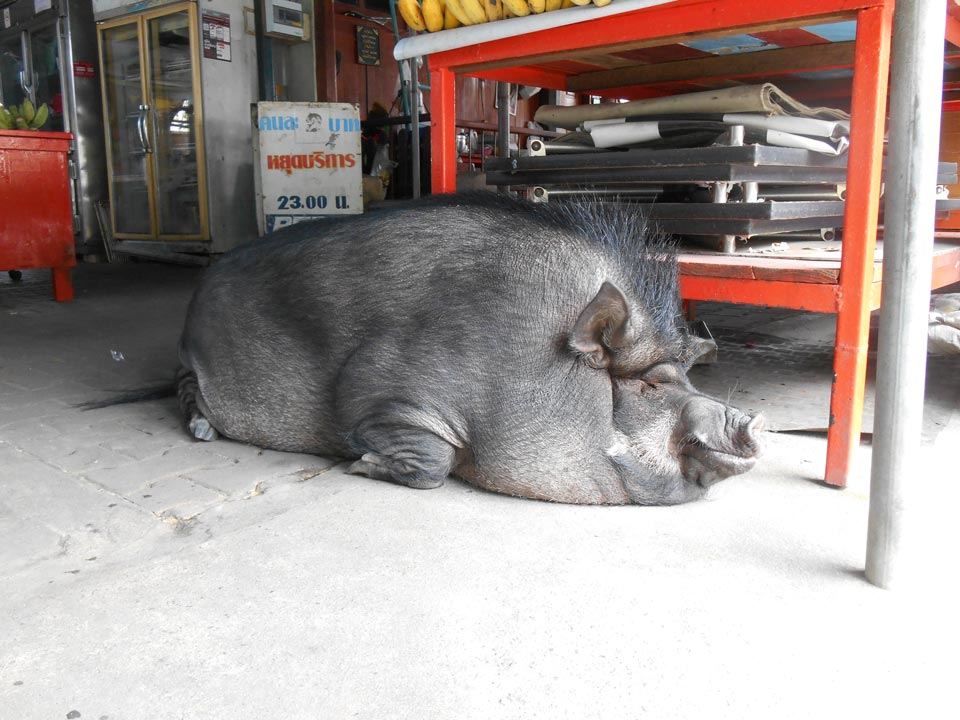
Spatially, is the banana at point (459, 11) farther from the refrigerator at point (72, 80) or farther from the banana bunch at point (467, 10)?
the refrigerator at point (72, 80)

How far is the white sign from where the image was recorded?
762 cm

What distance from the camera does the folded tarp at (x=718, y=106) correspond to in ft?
11.0

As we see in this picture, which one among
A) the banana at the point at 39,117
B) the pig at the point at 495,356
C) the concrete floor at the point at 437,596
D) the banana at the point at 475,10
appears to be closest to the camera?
the concrete floor at the point at 437,596

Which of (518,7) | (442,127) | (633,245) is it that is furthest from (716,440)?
(442,127)

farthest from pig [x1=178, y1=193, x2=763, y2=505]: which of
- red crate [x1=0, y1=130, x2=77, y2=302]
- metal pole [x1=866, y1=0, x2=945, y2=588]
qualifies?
red crate [x1=0, y1=130, x2=77, y2=302]

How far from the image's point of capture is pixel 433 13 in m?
3.38

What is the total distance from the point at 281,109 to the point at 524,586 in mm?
6529

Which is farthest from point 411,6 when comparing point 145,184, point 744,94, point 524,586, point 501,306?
point 145,184

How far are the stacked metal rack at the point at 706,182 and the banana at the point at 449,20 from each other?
627 millimetres

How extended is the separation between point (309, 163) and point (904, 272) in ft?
21.8

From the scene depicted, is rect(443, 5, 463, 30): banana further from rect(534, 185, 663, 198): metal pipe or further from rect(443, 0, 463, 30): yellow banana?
rect(534, 185, 663, 198): metal pipe

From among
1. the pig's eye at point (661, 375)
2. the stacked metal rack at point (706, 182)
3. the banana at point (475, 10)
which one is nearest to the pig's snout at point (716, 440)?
the pig's eye at point (661, 375)

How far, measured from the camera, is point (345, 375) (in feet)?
8.85

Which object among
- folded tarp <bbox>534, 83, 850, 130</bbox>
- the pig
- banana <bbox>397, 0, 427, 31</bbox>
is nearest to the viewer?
the pig
